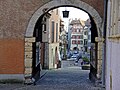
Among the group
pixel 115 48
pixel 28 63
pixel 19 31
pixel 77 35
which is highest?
pixel 77 35

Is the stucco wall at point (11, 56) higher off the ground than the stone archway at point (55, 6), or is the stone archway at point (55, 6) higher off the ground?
the stone archway at point (55, 6)

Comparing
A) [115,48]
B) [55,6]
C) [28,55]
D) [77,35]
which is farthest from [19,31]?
[77,35]

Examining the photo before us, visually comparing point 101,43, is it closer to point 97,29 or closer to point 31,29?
point 97,29

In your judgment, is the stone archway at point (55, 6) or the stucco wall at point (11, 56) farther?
the stucco wall at point (11, 56)

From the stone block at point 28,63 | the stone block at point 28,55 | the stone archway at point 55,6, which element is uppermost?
the stone archway at point 55,6

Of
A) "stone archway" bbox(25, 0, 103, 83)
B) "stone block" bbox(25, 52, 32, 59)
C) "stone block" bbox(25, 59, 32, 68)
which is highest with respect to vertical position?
"stone archway" bbox(25, 0, 103, 83)

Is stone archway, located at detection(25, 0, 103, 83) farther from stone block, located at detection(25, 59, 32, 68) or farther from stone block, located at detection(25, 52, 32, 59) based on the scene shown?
stone block, located at detection(25, 59, 32, 68)

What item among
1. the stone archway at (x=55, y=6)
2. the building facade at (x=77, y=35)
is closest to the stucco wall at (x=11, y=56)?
the stone archway at (x=55, y=6)

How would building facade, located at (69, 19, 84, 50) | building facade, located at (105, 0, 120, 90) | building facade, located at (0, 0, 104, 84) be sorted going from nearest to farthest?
building facade, located at (105, 0, 120, 90) → building facade, located at (0, 0, 104, 84) → building facade, located at (69, 19, 84, 50)

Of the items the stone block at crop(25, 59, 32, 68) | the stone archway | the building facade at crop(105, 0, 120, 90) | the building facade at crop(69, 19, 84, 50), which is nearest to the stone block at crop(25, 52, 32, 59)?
the stone block at crop(25, 59, 32, 68)

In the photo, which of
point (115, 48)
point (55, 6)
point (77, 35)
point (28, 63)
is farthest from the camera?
point (77, 35)

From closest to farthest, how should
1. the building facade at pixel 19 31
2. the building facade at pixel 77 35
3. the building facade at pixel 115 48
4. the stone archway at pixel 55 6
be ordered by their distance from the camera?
the building facade at pixel 115 48 < the stone archway at pixel 55 6 < the building facade at pixel 19 31 < the building facade at pixel 77 35

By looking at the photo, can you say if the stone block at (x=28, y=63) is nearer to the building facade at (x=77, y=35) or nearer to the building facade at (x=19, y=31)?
the building facade at (x=19, y=31)

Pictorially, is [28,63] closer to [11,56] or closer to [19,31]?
[11,56]
